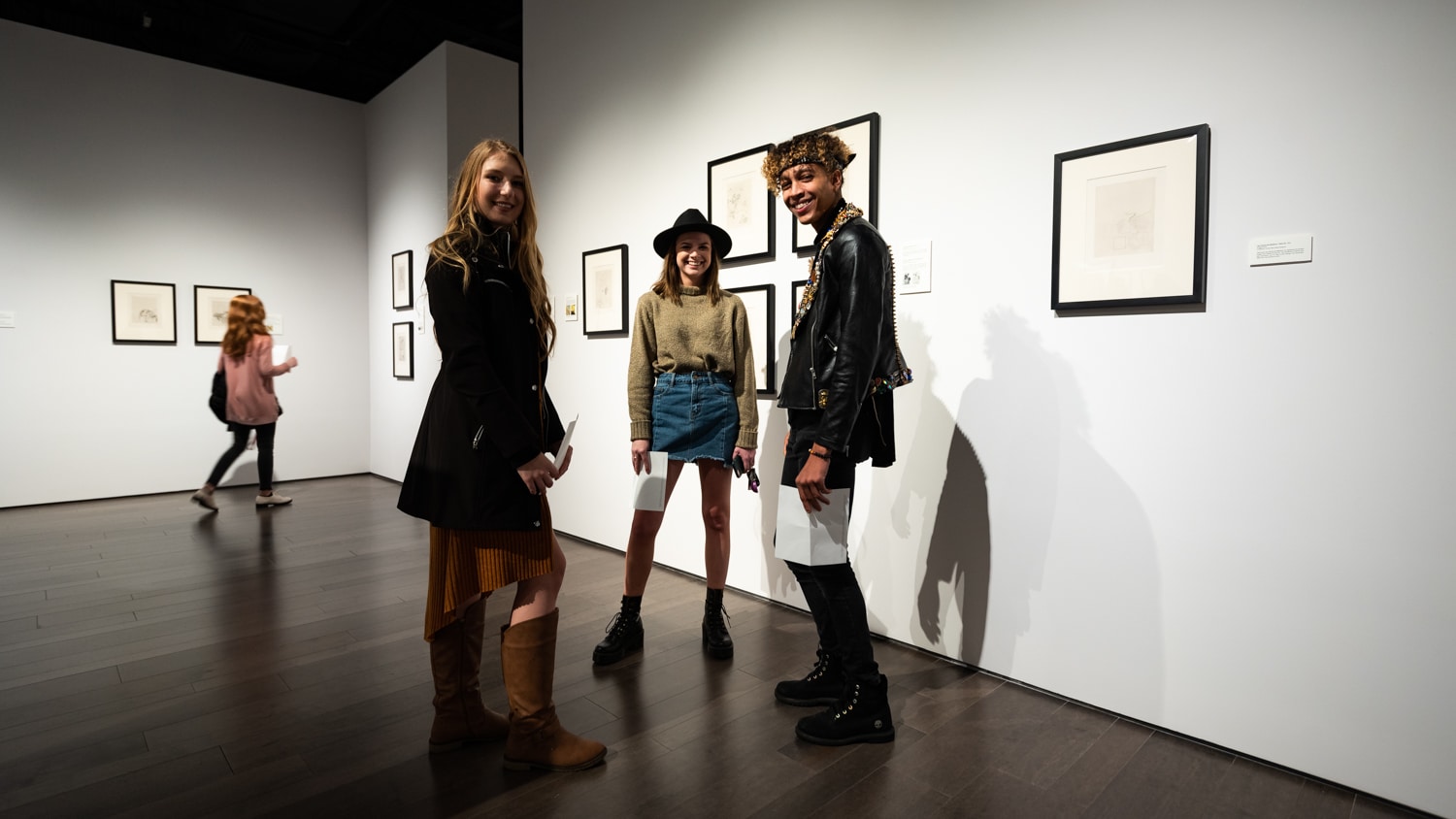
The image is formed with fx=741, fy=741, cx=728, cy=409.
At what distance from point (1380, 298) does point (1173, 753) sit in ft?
4.46

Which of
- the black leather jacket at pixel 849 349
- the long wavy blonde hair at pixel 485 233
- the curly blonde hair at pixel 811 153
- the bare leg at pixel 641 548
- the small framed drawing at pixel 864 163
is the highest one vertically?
the small framed drawing at pixel 864 163

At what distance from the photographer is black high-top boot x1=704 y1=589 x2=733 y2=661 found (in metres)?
2.80

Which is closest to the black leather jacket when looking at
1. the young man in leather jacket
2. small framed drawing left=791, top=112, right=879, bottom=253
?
the young man in leather jacket

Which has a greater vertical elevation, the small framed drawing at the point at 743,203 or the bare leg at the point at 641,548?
the small framed drawing at the point at 743,203

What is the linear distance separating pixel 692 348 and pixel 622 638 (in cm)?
113

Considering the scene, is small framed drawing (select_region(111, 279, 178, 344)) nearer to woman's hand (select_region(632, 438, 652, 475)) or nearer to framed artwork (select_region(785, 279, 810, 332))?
woman's hand (select_region(632, 438, 652, 475))

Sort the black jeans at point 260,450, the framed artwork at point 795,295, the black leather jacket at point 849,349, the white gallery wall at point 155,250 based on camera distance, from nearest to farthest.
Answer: the black leather jacket at point 849,349 < the framed artwork at point 795,295 < the black jeans at point 260,450 < the white gallery wall at point 155,250

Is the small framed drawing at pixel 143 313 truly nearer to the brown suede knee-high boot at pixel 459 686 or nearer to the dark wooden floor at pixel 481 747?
the dark wooden floor at pixel 481 747

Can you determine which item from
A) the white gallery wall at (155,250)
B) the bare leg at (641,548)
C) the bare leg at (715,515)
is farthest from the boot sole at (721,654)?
the white gallery wall at (155,250)

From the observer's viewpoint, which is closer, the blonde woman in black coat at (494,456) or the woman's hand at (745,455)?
the blonde woman in black coat at (494,456)

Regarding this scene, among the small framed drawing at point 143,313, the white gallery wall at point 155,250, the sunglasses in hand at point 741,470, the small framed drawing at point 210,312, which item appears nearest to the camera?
the sunglasses in hand at point 741,470

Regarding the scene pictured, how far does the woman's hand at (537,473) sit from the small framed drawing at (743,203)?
200cm

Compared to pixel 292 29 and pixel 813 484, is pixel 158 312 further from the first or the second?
pixel 813 484

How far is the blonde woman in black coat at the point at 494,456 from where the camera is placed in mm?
1734
